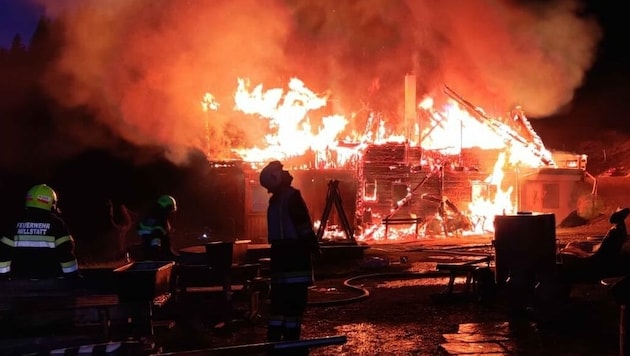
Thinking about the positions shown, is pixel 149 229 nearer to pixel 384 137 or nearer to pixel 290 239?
pixel 290 239

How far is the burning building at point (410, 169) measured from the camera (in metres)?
23.7

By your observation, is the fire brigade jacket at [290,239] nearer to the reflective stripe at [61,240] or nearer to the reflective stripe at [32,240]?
the reflective stripe at [61,240]

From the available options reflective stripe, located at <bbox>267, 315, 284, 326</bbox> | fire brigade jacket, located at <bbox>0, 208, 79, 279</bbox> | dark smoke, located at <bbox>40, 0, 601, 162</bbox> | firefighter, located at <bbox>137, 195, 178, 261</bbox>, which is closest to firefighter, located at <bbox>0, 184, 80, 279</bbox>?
fire brigade jacket, located at <bbox>0, 208, 79, 279</bbox>

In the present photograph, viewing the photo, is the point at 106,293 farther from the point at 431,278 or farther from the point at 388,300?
the point at 431,278

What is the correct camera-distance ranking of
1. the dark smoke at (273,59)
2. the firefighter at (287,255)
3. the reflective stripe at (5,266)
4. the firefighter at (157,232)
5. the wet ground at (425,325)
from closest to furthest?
the firefighter at (287,255) → the reflective stripe at (5,266) → the wet ground at (425,325) → the firefighter at (157,232) → the dark smoke at (273,59)

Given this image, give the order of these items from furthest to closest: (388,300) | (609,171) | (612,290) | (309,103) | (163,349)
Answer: (609,171), (309,103), (388,300), (163,349), (612,290)

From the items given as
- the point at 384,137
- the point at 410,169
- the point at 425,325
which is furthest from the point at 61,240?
the point at 384,137

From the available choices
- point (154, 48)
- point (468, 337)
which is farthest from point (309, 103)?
point (468, 337)

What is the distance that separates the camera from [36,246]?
5.91 metres

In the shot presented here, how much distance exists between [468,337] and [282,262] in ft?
8.49

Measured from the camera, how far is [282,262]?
5.87 m

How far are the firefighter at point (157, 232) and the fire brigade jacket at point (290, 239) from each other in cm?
299

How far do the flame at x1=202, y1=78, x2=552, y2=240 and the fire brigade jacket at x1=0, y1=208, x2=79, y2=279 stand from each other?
60.0 ft

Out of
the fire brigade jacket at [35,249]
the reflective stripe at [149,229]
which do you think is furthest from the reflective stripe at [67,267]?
the reflective stripe at [149,229]
